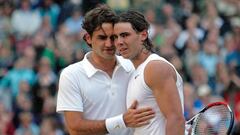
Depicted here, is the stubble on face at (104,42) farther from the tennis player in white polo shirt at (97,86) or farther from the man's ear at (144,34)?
the man's ear at (144,34)

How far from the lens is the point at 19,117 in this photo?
14.5 m

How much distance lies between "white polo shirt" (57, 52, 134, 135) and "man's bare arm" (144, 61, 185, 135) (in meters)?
0.65

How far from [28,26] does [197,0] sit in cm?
364

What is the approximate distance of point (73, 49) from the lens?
616 inches

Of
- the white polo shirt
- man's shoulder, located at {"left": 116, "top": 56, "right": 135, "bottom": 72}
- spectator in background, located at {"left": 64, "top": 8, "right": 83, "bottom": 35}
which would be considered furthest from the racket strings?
spectator in background, located at {"left": 64, "top": 8, "right": 83, "bottom": 35}

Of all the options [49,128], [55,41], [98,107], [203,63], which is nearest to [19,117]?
[49,128]

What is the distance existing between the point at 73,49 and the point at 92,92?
751 cm

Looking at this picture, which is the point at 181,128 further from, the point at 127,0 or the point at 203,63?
the point at 127,0

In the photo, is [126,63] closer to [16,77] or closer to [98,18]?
[98,18]

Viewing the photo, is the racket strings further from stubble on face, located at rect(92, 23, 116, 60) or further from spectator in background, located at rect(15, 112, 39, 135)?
spectator in background, located at rect(15, 112, 39, 135)

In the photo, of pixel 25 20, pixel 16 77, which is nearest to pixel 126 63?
pixel 16 77

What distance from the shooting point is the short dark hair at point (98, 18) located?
8094mm

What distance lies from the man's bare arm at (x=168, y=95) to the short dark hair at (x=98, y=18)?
0.72 meters

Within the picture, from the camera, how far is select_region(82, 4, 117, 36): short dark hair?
26.6ft
